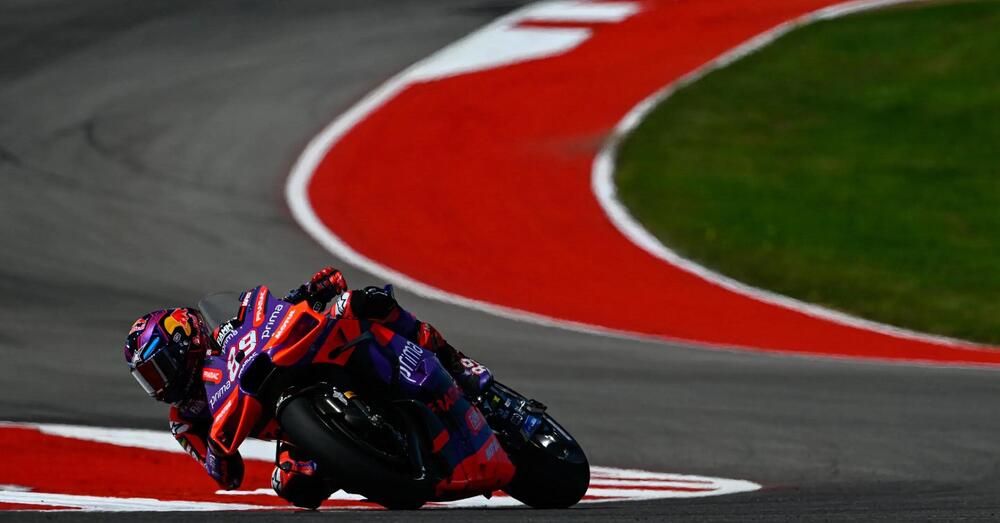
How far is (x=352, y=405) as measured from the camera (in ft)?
20.1

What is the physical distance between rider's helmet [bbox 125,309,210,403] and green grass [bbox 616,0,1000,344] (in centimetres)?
857

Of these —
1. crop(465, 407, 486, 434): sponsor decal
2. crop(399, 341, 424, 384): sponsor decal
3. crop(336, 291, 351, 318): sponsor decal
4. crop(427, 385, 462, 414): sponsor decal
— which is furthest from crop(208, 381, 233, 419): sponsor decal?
crop(465, 407, 486, 434): sponsor decal

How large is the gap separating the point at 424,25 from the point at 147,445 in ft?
49.7

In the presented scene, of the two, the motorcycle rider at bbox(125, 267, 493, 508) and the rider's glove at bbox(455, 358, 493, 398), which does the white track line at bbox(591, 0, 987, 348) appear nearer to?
the rider's glove at bbox(455, 358, 493, 398)

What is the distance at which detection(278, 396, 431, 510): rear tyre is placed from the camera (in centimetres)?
598

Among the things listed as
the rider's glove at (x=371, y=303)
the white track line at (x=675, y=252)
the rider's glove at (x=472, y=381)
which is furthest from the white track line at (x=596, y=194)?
the rider's glove at (x=371, y=303)

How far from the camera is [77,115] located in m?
19.5

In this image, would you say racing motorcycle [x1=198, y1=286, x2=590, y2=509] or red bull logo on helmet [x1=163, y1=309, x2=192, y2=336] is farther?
red bull logo on helmet [x1=163, y1=309, x2=192, y2=336]

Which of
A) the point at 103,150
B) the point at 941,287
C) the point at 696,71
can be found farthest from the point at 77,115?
the point at 941,287

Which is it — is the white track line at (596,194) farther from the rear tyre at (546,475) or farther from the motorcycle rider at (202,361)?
the motorcycle rider at (202,361)

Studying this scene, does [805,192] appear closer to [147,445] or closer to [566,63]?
[566,63]

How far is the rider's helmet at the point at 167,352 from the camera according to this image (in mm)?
6527

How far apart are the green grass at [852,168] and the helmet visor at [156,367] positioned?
8.72 metres

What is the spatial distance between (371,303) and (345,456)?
29.5 inches
